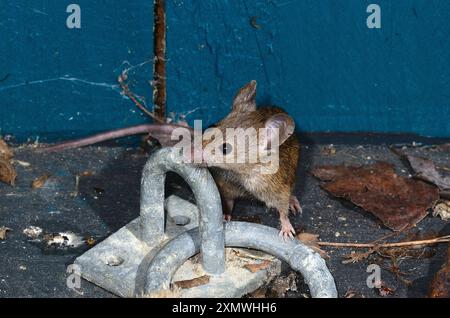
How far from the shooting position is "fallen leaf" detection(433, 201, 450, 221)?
4.85 meters

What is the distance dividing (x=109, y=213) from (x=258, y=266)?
100 cm

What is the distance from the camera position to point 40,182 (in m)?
5.10

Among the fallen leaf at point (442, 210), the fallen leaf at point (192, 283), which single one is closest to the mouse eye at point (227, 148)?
the fallen leaf at point (192, 283)

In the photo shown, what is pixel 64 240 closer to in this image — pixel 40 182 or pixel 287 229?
pixel 40 182

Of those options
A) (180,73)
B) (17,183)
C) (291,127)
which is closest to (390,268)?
(291,127)

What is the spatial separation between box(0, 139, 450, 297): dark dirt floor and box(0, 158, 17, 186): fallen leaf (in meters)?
0.04

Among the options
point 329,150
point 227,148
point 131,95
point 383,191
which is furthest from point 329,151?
point 227,148

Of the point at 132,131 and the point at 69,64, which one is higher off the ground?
the point at 69,64

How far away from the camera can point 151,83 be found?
5.33m

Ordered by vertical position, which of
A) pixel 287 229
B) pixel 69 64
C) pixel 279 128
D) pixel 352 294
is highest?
pixel 69 64

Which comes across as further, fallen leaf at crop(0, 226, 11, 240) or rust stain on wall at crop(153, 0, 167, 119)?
rust stain on wall at crop(153, 0, 167, 119)

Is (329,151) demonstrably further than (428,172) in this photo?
Yes

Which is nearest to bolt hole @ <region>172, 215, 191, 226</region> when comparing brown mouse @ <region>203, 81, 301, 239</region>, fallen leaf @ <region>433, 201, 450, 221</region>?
brown mouse @ <region>203, 81, 301, 239</region>

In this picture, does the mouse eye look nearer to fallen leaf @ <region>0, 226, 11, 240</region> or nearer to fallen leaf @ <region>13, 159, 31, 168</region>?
fallen leaf @ <region>0, 226, 11, 240</region>
